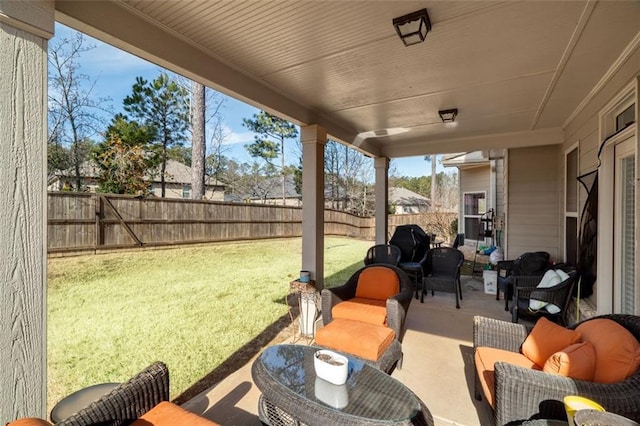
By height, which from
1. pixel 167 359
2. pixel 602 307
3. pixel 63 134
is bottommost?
pixel 167 359

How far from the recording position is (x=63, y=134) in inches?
381

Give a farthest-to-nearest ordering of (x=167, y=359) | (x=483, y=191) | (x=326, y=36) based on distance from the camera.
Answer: (x=483, y=191) < (x=167, y=359) < (x=326, y=36)

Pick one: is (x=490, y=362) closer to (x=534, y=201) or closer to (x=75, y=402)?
(x=75, y=402)

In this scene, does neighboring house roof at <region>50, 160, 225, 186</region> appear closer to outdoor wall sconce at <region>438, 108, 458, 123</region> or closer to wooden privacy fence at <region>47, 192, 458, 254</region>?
wooden privacy fence at <region>47, 192, 458, 254</region>

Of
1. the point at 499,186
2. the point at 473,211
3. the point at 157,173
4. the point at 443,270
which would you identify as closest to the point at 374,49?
the point at 443,270

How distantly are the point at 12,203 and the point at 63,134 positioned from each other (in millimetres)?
10811

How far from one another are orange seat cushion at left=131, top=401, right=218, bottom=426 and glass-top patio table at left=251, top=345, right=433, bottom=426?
0.41 m

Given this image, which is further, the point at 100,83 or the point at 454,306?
the point at 100,83

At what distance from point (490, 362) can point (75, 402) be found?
2.68 m

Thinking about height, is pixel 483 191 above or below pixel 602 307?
above

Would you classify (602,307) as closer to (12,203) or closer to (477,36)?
(477,36)

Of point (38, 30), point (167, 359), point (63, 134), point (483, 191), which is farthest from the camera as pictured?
point (483, 191)

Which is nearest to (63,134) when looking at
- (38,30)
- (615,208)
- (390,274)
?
(38,30)

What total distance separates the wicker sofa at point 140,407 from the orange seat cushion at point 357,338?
4.24 feet
